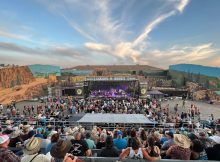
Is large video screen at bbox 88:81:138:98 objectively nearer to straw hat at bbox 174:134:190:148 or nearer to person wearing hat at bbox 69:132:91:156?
person wearing hat at bbox 69:132:91:156

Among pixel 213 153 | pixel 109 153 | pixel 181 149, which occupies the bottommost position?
pixel 109 153

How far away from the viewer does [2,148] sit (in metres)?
2.65

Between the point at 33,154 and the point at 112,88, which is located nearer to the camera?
the point at 33,154

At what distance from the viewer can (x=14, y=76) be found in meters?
45.4

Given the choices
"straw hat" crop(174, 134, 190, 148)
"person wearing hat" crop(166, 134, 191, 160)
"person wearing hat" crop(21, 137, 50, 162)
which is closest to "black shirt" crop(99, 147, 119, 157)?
"person wearing hat" crop(166, 134, 191, 160)

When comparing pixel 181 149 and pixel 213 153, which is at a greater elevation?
pixel 181 149

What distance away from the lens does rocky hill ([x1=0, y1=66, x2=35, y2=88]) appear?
41112 mm

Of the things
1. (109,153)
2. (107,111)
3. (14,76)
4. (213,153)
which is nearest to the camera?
(213,153)

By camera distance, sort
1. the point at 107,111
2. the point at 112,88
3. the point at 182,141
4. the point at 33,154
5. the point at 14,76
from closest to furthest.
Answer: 1. the point at 33,154
2. the point at 182,141
3. the point at 107,111
4. the point at 112,88
5. the point at 14,76

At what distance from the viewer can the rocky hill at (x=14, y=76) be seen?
4111cm

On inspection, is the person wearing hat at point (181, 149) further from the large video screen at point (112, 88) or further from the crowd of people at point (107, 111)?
the large video screen at point (112, 88)

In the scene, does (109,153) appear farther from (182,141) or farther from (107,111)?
(107,111)

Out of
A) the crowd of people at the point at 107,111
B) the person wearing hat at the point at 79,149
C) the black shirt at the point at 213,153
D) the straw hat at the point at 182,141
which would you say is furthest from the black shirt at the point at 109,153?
the crowd of people at the point at 107,111

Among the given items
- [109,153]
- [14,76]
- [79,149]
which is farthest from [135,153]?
[14,76]
